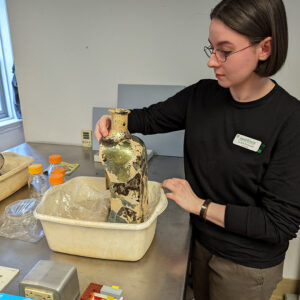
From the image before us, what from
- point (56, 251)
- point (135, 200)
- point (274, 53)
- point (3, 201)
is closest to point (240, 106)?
point (274, 53)

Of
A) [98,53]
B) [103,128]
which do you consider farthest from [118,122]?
[98,53]

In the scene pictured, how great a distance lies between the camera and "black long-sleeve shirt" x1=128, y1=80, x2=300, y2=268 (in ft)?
2.30

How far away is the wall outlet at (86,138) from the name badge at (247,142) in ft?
3.45

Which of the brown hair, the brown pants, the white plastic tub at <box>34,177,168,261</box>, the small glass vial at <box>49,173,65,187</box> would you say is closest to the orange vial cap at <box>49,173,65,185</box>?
the small glass vial at <box>49,173,65,187</box>

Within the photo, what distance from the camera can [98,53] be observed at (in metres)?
1.50

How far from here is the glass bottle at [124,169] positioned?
0.71m

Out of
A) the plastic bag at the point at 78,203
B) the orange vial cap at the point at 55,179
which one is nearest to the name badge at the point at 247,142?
the plastic bag at the point at 78,203

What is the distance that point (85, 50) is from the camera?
4.95 ft

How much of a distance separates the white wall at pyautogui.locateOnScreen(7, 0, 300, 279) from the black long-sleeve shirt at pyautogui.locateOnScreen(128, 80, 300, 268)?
0.55 meters

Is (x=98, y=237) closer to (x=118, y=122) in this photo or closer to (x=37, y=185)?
(x=118, y=122)

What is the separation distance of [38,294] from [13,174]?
601 mm

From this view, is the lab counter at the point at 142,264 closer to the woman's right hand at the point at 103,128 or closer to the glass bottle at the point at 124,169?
the glass bottle at the point at 124,169

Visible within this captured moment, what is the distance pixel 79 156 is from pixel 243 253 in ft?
3.31

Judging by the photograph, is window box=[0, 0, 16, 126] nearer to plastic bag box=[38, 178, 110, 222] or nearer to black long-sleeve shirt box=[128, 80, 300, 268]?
plastic bag box=[38, 178, 110, 222]
